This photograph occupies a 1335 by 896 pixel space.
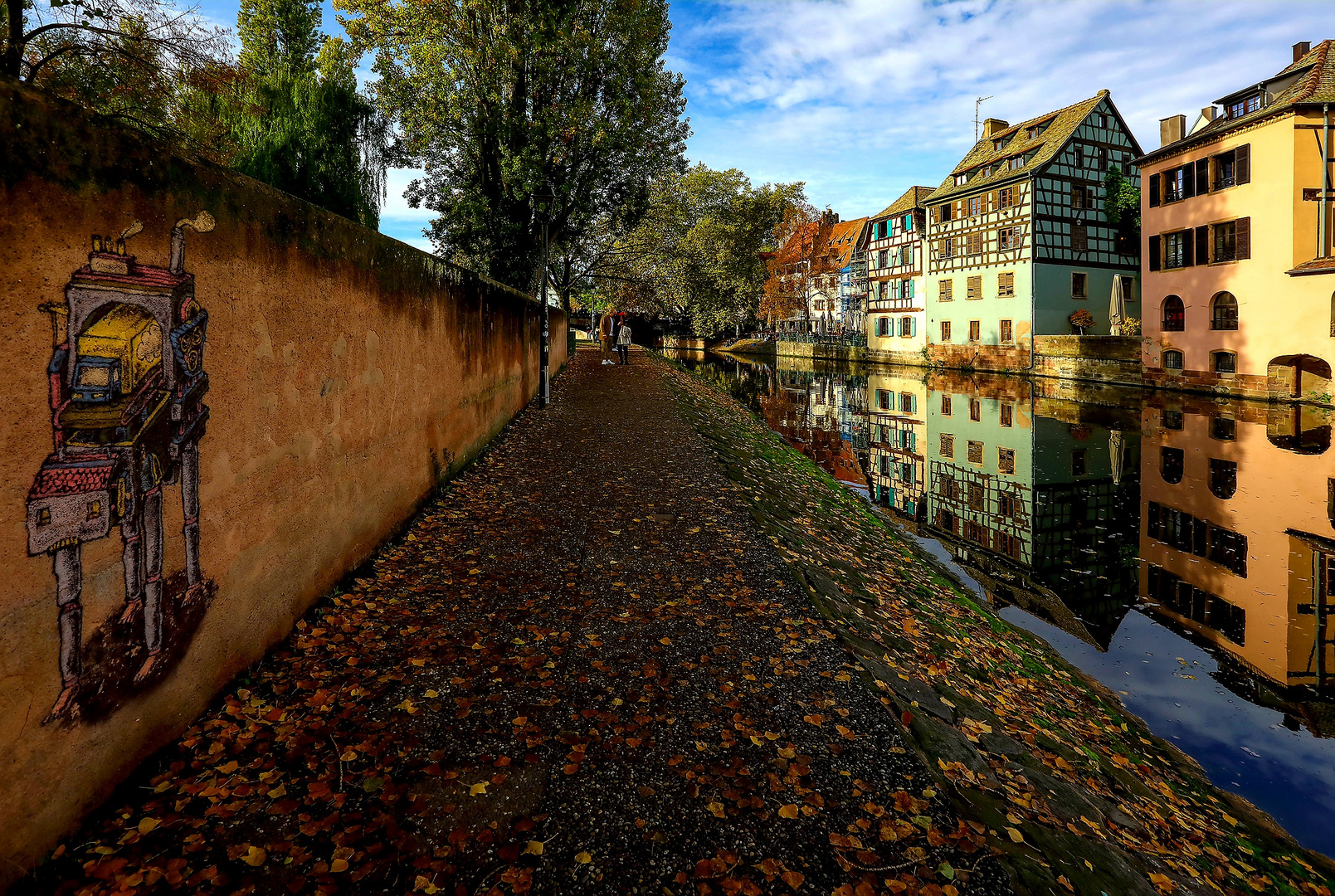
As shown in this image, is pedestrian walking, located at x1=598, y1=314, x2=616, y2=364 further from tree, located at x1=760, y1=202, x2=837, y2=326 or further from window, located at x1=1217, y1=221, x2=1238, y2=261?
window, located at x1=1217, y1=221, x2=1238, y2=261


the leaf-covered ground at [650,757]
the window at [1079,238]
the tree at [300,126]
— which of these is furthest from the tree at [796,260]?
the leaf-covered ground at [650,757]

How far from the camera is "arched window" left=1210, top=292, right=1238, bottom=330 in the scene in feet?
80.7

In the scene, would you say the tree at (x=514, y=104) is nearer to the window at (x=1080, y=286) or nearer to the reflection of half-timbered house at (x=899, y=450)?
the reflection of half-timbered house at (x=899, y=450)

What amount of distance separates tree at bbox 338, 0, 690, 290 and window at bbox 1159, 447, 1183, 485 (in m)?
15.2

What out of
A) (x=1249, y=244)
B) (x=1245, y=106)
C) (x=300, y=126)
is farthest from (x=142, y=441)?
(x=1245, y=106)

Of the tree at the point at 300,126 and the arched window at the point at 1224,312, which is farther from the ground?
the tree at the point at 300,126

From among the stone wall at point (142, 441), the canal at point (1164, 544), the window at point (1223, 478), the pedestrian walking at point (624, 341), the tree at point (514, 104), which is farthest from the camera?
the pedestrian walking at point (624, 341)

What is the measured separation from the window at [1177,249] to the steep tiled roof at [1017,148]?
7.94 m

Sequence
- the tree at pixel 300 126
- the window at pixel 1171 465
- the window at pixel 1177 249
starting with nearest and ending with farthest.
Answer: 1. the tree at pixel 300 126
2. the window at pixel 1171 465
3. the window at pixel 1177 249

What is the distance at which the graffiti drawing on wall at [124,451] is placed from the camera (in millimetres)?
2814

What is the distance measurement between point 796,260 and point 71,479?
5148 cm

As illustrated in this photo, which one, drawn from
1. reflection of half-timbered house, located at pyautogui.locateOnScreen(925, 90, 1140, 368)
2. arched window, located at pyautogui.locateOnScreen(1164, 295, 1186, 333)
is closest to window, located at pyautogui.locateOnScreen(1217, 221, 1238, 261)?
arched window, located at pyautogui.locateOnScreen(1164, 295, 1186, 333)

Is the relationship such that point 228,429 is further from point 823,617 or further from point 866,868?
point 823,617

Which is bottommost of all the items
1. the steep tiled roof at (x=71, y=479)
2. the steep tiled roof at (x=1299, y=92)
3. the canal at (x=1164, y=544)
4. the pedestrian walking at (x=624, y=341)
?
the canal at (x=1164, y=544)
